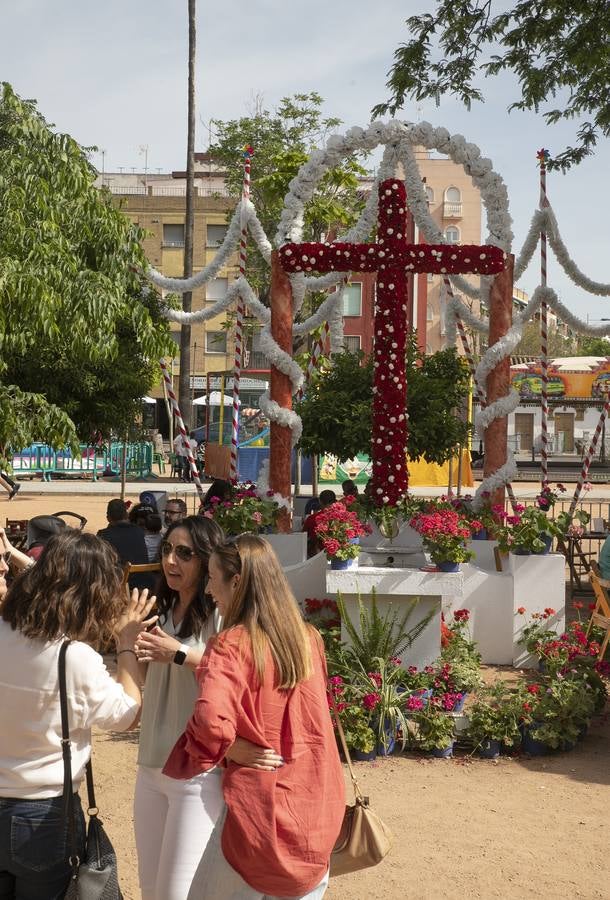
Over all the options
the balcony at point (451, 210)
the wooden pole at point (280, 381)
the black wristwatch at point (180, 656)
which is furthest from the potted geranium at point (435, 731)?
the balcony at point (451, 210)

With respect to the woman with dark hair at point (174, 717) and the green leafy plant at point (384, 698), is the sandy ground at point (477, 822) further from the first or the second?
the woman with dark hair at point (174, 717)

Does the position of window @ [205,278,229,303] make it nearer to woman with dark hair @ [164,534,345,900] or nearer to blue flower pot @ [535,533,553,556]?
blue flower pot @ [535,533,553,556]

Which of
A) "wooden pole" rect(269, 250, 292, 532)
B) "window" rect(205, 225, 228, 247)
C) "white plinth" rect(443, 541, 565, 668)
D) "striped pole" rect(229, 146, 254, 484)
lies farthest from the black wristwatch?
"window" rect(205, 225, 228, 247)

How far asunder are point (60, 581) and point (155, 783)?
2.58 feet

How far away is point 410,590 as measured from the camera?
8117 millimetres

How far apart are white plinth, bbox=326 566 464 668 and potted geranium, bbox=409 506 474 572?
109 mm

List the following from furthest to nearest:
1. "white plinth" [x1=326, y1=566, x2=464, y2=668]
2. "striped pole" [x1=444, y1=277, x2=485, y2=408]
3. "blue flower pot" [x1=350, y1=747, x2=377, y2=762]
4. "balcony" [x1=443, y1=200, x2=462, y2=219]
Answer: "balcony" [x1=443, y1=200, x2=462, y2=219]
"striped pole" [x1=444, y1=277, x2=485, y2=408]
"white plinth" [x1=326, y1=566, x2=464, y2=668]
"blue flower pot" [x1=350, y1=747, x2=377, y2=762]

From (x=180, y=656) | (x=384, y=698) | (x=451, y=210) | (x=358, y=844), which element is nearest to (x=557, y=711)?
(x=384, y=698)

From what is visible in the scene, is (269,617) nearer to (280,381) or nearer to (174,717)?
(174,717)

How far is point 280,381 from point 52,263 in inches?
108

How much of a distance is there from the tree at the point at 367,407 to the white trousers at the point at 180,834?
27.9 ft

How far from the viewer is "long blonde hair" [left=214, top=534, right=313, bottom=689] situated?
3.17m

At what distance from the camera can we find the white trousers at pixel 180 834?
3355 mm

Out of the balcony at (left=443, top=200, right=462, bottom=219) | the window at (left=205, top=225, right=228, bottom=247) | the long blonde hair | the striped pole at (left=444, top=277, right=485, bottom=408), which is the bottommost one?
the long blonde hair
